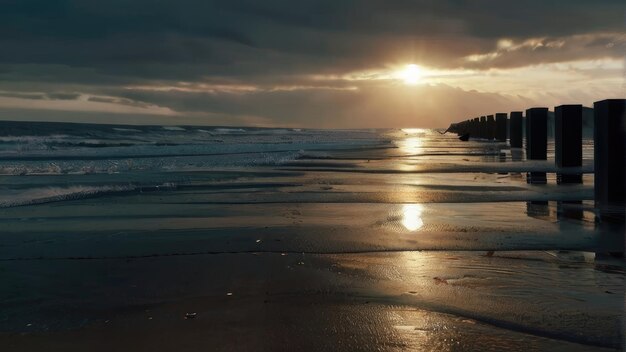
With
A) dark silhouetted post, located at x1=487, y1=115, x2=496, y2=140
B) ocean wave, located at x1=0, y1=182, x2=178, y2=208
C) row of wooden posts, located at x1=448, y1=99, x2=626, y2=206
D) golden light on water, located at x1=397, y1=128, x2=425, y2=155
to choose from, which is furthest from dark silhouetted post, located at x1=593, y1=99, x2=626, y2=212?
dark silhouetted post, located at x1=487, y1=115, x2=496, y2=140

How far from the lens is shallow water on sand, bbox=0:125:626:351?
3893mm

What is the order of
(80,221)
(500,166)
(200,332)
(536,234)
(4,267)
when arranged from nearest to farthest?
(200,332), (4,267), (536,234), (80,221), (500,166)

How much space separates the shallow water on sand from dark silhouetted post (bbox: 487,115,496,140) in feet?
125

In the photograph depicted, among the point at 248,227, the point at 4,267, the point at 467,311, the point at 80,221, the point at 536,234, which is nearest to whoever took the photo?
the point at 467,311

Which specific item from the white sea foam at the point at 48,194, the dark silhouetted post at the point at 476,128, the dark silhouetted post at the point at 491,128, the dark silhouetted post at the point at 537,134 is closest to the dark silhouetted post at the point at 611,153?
the white sea foam at the point at 48,194

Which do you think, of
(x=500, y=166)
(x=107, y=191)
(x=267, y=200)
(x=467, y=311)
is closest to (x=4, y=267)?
(x=467, y=311)

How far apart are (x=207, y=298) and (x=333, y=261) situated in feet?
5.37

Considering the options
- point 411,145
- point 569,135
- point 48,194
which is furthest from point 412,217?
point 411,145

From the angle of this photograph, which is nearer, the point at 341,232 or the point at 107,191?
the point at 341,232

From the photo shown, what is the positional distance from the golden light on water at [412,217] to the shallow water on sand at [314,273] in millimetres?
33

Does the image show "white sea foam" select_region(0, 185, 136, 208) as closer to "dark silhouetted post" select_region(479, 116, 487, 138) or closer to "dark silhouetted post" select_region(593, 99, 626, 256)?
"dark silhouetted post" select_region(593, 99, 626, 256)

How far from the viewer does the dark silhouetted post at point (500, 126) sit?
42.7m

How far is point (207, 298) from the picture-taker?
4719 millimetres

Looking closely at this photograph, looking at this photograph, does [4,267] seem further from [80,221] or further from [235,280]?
[80,221]
